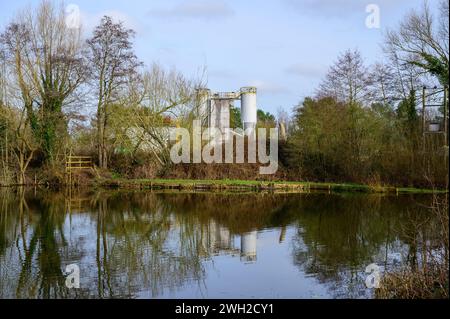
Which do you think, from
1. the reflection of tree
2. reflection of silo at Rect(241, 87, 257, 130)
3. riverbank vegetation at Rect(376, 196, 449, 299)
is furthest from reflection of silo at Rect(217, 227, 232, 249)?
reflection of silo at Rect(241, 87, 257, 130)

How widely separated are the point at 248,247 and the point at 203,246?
112 cm

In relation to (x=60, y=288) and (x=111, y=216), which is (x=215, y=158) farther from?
(x=60, y=288)

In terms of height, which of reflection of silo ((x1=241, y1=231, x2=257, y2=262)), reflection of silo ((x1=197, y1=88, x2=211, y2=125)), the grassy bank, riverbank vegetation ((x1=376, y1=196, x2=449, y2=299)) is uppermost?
reflection of silo ((x1=197, y1=88, x2=211, y2=125))

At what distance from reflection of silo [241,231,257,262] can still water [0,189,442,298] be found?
0.03 m

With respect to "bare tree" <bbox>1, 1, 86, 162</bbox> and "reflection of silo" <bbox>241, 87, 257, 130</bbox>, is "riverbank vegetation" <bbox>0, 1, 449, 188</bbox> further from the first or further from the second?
"reflection of silo" <bbox>241, 87, 257, 130</bbox>

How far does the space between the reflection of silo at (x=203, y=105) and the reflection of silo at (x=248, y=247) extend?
16576 millimetres

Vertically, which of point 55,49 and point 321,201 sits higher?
point 55,49

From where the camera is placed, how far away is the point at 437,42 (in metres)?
23.4

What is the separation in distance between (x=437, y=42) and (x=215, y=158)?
13.3m

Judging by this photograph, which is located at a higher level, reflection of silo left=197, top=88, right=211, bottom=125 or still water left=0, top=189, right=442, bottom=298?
reflection of silo left=197, top=88, right=211, bottom=125

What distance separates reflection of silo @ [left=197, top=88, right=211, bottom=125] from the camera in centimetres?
2980

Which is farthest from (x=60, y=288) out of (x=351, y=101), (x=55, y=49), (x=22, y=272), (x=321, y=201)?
(x=55, y=49)
